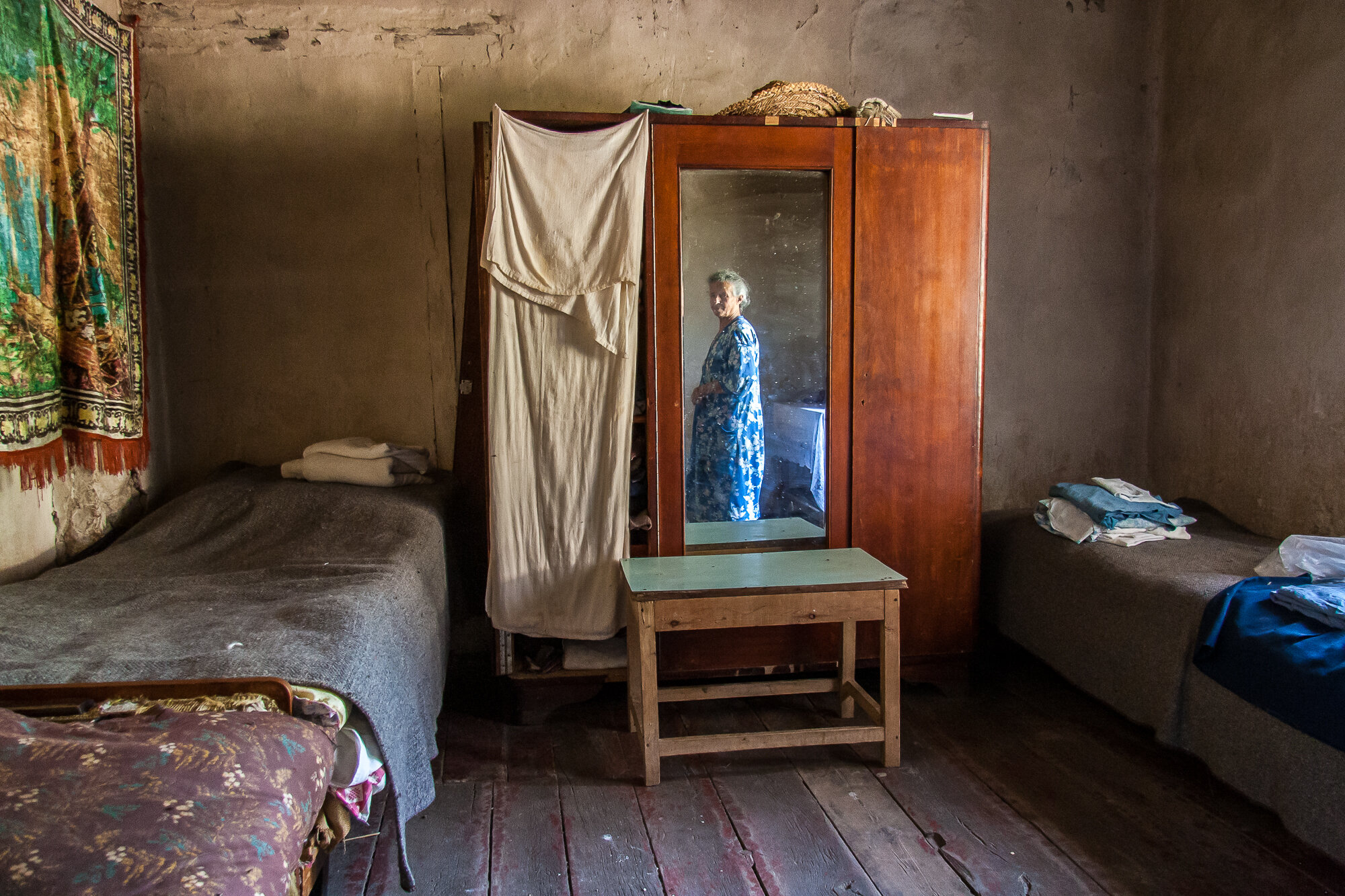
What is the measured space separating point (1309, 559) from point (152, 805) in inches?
112

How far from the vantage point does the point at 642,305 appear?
9.15 feet

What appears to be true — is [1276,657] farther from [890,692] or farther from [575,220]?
[575,220]

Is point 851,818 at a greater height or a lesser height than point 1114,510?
lesser

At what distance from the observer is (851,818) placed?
225cm

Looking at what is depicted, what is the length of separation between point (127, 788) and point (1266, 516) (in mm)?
3578

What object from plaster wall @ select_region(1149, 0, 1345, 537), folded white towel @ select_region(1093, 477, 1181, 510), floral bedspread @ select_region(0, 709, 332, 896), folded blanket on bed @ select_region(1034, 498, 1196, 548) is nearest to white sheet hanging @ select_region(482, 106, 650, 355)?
floral bedspread @ select_region(0, 709, 332, 896)

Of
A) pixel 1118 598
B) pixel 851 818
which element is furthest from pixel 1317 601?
pixel 851 818

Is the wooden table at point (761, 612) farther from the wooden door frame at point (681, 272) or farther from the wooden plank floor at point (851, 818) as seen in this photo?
the wooden door frame at point (681, 272)

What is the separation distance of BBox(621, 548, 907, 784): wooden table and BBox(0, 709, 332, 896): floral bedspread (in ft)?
3.79

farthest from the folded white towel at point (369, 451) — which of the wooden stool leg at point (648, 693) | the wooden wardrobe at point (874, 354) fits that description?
the wooden stool leg at point (648, 693)

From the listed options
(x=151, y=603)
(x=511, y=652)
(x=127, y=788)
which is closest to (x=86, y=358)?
(x=151, y=603)

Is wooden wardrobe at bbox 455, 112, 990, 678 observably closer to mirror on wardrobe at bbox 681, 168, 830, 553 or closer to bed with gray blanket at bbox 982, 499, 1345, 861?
mirror on wardrobe at bbox 681, 168, 830, 553

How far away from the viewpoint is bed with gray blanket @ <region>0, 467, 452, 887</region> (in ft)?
5.66

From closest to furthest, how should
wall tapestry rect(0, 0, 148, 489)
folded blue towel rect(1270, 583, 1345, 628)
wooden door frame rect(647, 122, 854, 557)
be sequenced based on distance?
folded blue towel rect(1270, 583, 1345, 628) < wall tapestry rect(0, 0, 148, 489) < wooden door frame rect(647, 122, 854, 557)
